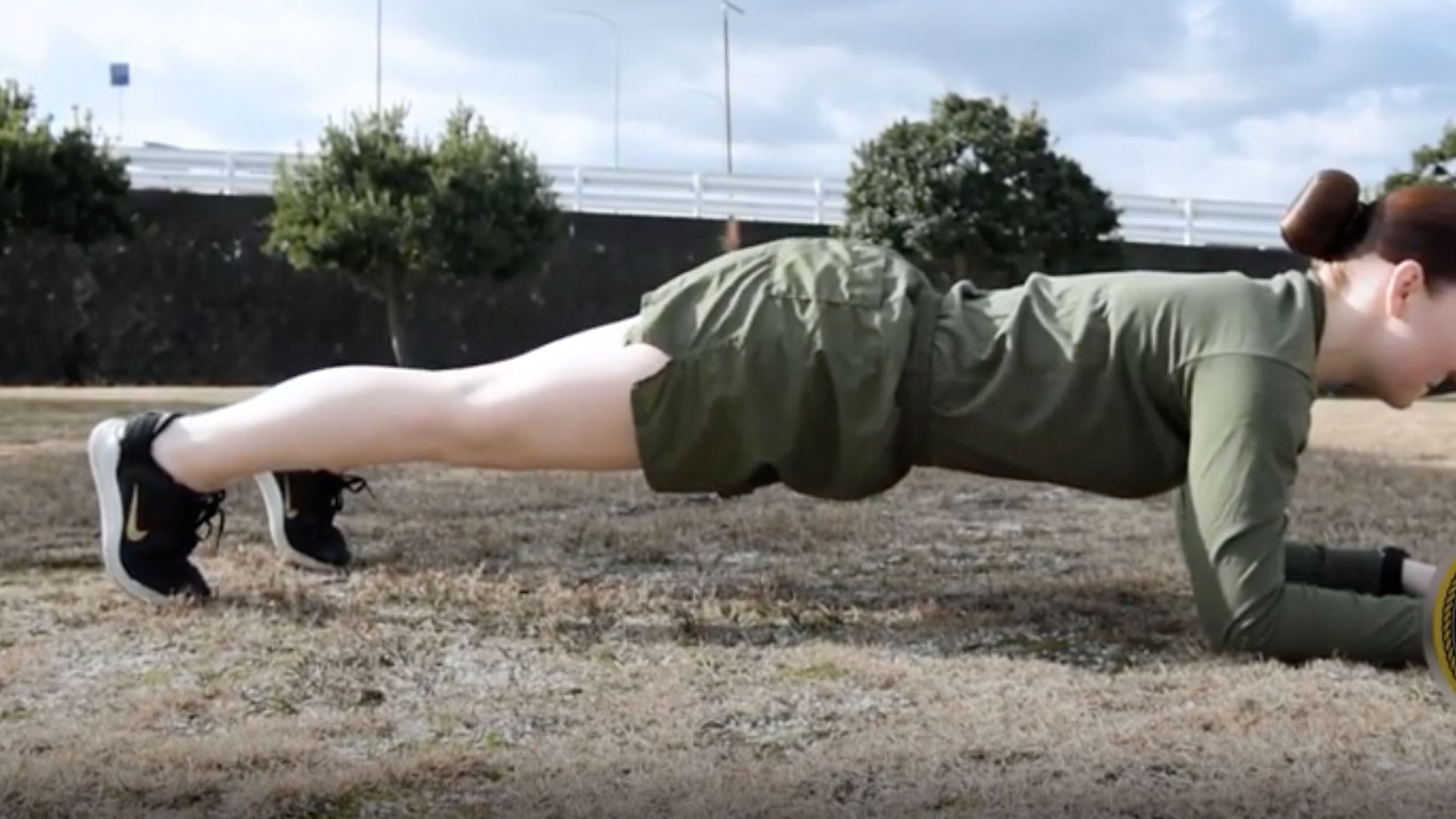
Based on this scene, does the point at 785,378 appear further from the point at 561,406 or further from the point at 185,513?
the point at 185,513

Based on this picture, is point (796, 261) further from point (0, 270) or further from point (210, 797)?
point (0, 270)

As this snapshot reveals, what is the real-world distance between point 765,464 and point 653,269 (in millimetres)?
11837

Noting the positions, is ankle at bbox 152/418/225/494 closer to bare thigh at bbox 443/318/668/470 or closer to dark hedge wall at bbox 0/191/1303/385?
bare thigh at bbox 443/318/668/470

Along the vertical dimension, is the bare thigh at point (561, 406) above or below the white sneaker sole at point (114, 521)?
above

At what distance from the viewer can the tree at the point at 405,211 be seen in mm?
11547

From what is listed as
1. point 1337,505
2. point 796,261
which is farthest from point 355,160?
point 796,261

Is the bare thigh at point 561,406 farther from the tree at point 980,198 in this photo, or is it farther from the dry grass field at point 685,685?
the tree at point 980,198

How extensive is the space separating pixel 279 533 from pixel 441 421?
475 mm

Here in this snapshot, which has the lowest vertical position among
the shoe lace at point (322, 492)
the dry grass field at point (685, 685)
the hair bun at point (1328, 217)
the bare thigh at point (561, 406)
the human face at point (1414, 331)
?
the dry grass field at point (685, 685)

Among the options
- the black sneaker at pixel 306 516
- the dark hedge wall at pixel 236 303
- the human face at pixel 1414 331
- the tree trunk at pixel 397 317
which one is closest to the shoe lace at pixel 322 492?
the black sneaker at pixel 306 516

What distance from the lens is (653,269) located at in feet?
44.2

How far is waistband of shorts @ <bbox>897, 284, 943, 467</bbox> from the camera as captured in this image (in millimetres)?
1690

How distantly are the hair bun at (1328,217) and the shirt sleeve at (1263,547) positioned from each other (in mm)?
214

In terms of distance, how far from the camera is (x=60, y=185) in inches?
434
